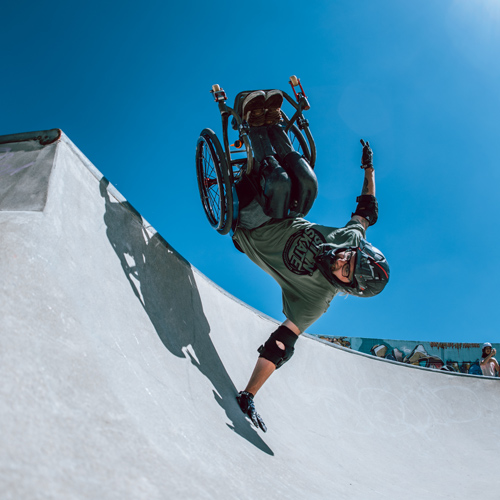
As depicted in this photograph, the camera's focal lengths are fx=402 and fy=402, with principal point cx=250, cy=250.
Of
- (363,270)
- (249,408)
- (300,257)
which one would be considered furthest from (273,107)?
(249,408)

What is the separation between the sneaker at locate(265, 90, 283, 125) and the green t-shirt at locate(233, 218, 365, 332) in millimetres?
1113

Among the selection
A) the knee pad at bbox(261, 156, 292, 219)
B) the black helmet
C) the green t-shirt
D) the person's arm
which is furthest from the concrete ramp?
the person's arm

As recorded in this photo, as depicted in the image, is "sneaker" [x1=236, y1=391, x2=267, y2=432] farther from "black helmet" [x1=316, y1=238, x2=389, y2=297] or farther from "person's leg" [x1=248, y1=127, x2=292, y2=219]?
"person's leg" [x1=248, y1=127, x2=292, y2=219]

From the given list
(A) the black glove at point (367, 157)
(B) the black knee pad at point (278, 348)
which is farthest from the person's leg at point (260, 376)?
(A) the black glove at point (367, 157)

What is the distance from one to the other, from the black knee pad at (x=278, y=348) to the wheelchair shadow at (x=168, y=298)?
0.47m

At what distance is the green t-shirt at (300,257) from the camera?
382 centimetres

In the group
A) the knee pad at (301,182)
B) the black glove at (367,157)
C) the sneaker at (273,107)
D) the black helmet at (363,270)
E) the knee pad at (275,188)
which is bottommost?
the black helmet at (363,270)

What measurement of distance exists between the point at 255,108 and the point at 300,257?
1.65m

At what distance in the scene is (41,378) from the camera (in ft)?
5.32

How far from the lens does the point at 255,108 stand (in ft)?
13.8

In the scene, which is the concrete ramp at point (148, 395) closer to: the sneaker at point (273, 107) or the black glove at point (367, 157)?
the sneaker at point (273, 107)

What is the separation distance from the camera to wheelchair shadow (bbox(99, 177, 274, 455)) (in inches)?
127

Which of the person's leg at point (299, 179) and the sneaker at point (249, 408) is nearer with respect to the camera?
the sneaker at point (249, 408)

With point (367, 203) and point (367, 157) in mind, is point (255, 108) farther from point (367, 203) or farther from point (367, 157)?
point (367, 203)
